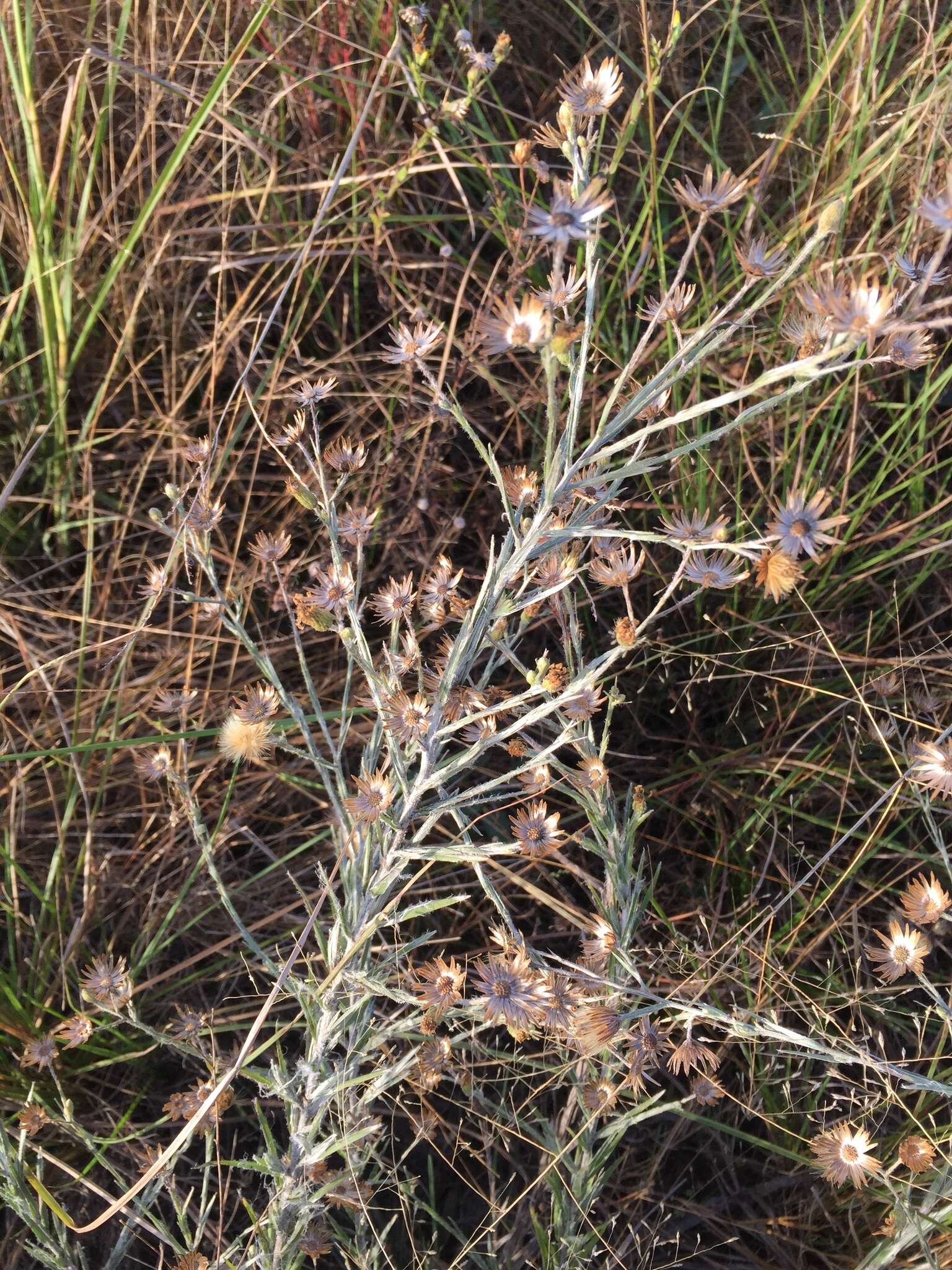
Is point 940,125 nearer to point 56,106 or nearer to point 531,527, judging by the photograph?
point 531,527

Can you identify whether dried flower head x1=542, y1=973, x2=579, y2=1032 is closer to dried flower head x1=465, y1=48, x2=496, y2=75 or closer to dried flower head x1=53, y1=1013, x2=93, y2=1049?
dried flower head x1=53, y1=1013, x2=93, y2=1049

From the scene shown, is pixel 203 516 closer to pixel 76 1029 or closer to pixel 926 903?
pixel 76 1029

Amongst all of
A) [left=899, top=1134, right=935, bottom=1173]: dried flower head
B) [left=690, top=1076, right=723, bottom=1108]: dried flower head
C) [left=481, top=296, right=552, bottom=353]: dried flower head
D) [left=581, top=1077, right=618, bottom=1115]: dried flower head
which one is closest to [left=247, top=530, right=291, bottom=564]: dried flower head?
[left=481, top=296, right=552, bottom=353]: dried flower head

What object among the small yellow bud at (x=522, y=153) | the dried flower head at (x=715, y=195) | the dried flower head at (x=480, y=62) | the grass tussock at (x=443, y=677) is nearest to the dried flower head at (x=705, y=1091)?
the grass tussock at (x=443, y=677)

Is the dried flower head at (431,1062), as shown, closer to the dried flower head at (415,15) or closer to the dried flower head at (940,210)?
the dried flower head at (940,210)

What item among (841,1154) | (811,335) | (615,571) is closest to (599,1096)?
(841,1154)

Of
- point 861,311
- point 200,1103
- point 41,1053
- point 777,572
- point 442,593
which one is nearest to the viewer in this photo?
point 861,311

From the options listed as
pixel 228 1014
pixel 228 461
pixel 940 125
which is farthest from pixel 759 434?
pixel 228 1014
